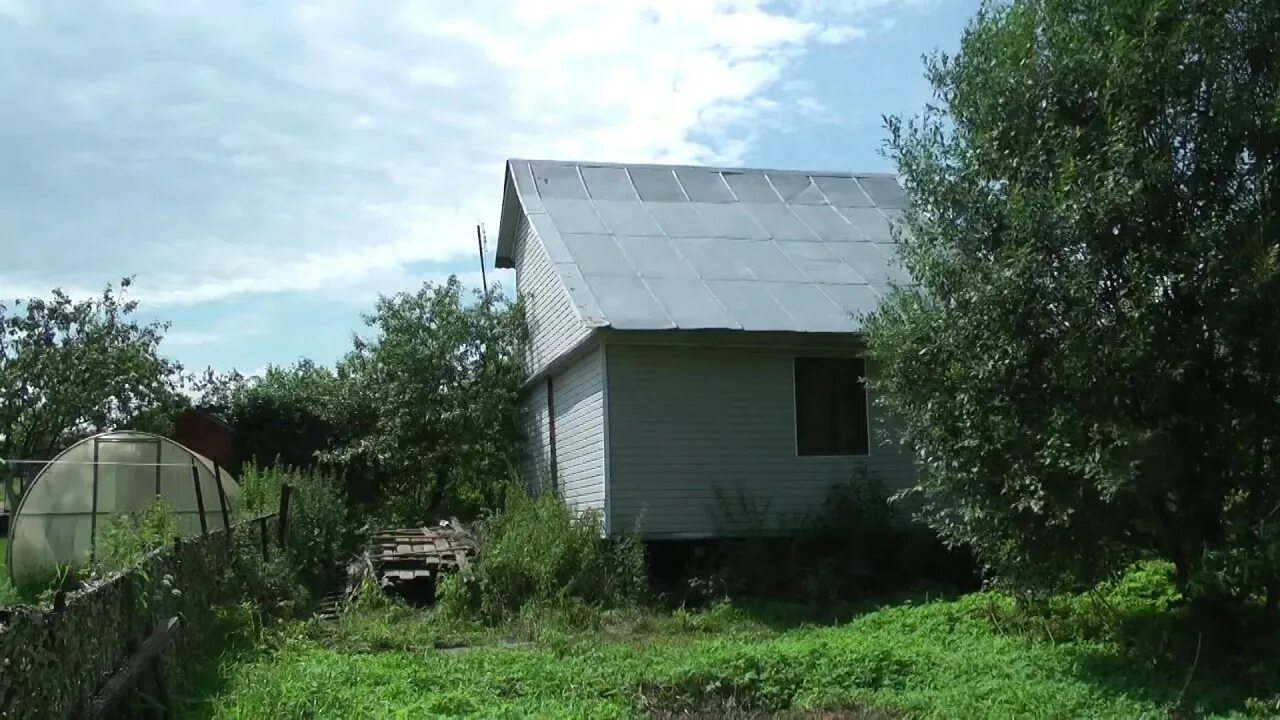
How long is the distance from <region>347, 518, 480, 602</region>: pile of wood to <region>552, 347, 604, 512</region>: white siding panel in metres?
1.63

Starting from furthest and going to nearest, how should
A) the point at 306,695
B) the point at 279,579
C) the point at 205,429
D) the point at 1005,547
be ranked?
the point at 205,429
the point at 279,579
the point at 1005,547
the point at 306,695

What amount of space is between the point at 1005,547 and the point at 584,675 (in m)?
3.73

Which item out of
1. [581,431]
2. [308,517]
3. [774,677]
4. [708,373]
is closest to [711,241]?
[708,373]

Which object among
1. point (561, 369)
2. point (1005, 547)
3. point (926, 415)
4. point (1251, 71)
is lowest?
point (1005, 547)

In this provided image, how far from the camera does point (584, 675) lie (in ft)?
30.3

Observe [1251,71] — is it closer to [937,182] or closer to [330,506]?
[937,182]

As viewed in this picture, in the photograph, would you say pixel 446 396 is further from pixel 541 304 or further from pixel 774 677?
pixel 774 677

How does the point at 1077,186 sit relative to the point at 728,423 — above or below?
above

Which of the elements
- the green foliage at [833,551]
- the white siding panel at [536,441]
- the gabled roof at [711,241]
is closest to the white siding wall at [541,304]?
the white siding panel at [536,441]

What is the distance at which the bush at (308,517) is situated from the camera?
15852mm

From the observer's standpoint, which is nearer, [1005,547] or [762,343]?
[1005,547]

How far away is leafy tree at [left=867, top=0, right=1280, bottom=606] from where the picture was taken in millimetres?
8531

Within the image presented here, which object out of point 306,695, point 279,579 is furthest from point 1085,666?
point 279,579

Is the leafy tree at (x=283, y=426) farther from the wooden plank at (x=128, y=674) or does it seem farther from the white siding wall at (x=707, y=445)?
the wooden plank at (x=128, y=674)
